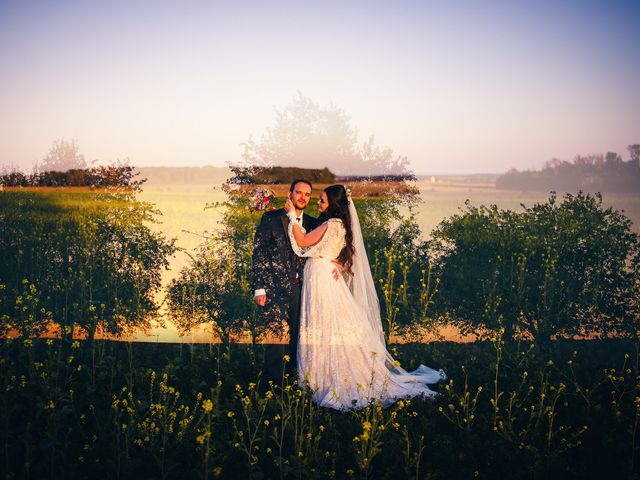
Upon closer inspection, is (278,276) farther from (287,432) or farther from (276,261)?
(287,432)

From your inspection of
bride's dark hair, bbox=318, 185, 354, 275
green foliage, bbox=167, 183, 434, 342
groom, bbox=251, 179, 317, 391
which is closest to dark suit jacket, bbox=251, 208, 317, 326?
groom, bbox=251, 179, 317, 391

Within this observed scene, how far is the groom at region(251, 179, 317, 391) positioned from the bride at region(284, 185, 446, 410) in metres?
0.23

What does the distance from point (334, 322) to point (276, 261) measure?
3.60 feet

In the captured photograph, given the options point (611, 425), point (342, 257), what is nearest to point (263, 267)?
point (342, 257)

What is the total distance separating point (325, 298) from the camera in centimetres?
693

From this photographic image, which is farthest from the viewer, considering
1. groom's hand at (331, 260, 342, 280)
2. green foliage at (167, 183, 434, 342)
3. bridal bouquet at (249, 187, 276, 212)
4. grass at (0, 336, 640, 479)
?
green foliage at (167, 183, 434, 342)

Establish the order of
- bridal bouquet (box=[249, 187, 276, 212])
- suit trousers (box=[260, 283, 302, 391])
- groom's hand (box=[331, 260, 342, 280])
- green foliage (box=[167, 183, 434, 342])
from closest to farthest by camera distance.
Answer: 1. groom's hand (box=[331, 260, 342, 280])
2. suit trousers (box=[260, 283, 302, 391])
3. bridal bouquet (box=[249, 187, 276, 212])
4. green foliage (box=[167, 183, 434, 342])

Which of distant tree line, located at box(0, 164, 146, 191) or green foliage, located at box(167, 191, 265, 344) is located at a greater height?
distant tree line, located at box(0, 164, 146, 191)

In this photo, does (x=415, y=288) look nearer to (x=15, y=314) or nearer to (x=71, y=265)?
(x=71, y=265)

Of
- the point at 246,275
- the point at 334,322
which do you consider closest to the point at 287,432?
the point at 334,322

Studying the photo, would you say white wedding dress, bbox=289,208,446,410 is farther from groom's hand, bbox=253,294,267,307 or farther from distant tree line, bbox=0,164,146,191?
distant tree line, bbox=0,164,146,191

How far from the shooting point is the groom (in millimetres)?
7113

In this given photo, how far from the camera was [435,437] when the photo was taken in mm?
5887

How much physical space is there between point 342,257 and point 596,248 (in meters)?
6.31
